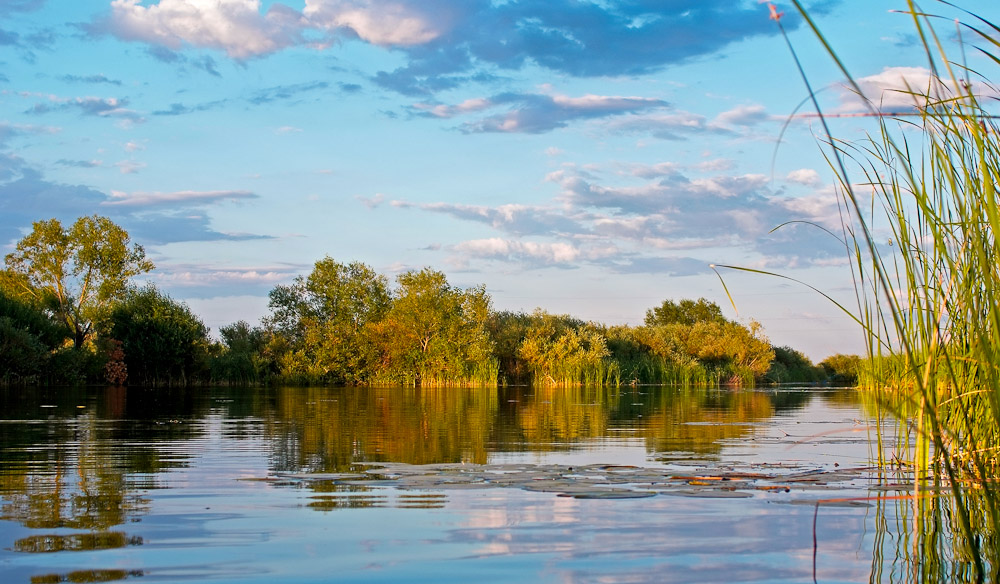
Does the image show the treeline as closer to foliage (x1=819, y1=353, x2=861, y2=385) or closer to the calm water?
foliage (x1=819, y1=353, x2=861, y2=385)

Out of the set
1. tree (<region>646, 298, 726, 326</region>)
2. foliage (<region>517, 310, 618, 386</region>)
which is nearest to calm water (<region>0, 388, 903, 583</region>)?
foliage (<region>517, 310, 618, 386</region>)

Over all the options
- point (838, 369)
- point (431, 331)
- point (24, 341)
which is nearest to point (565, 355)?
point (431, 331)

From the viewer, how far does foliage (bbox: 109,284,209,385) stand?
41094mm

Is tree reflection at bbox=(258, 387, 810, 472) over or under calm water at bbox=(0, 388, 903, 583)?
under

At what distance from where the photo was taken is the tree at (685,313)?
277 feet

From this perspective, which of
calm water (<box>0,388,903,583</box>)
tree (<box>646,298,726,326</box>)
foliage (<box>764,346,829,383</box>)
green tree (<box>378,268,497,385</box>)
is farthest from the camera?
tree (<box>646,298,726,326</box>)

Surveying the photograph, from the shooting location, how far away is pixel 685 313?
8556 centimetres

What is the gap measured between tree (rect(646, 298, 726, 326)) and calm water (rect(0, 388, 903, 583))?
77.3 metres

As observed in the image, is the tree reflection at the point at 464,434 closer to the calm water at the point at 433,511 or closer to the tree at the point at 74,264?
the calm water at the point at 433,511

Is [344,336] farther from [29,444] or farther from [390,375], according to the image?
[29,444]

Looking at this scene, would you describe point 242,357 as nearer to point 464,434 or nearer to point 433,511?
point 464,434

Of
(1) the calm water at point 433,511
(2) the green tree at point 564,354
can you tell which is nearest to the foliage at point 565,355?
(2) the green tree at point 564,354

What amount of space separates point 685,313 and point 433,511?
8294 centimetres

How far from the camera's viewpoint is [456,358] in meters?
47.7
